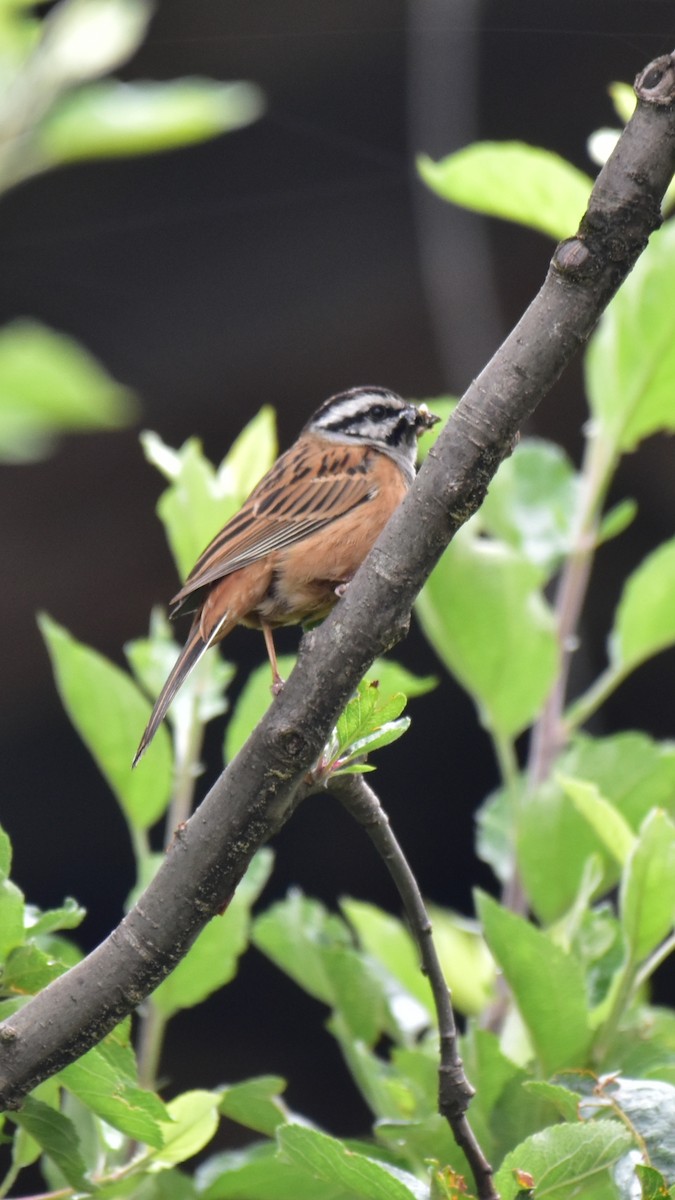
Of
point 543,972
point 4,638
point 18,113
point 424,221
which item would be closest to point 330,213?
point 424,221

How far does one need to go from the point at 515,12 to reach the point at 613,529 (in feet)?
6.97

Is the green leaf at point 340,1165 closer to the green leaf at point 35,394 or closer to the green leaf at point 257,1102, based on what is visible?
the green leaf at point 257,1102

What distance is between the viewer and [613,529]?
2012 mm

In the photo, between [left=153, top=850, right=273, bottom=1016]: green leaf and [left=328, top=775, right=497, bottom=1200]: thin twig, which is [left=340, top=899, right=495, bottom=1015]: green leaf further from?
[left=328, top=775, right=497, bottom=1200]: thin twig

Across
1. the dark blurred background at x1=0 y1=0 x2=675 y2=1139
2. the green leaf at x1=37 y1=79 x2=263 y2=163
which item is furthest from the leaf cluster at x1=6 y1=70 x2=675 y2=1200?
the dark blurred background at x1=0 y1=0 x2=675 y2=1139

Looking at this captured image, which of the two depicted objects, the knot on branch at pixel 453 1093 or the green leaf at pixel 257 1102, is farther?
the green leaf at pixel 257 1102

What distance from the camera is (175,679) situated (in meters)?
1.74

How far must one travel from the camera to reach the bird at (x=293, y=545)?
1.85 meters

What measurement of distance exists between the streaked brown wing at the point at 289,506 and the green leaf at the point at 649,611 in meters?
0.44

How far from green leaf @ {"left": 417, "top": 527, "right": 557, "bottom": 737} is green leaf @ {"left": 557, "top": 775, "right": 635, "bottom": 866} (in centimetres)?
26

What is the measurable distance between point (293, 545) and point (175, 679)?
34 cm

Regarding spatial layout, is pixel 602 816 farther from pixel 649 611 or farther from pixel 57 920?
pixel 57 920

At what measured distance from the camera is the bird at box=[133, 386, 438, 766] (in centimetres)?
185

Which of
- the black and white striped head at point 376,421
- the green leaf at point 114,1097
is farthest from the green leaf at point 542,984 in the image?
the black and white striped head at point 376,421
